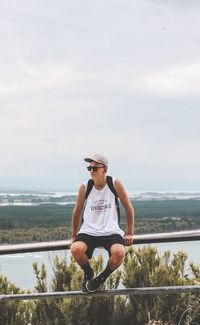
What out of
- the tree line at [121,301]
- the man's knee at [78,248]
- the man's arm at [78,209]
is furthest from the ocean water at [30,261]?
the man's knee at [78,248]

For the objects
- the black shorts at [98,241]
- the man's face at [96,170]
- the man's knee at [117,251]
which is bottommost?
the man's knee at [117,251]

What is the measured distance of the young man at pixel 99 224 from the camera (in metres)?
4.23

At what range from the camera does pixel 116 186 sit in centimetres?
440

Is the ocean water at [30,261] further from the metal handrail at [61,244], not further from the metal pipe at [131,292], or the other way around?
the metal pipe at [131,292]

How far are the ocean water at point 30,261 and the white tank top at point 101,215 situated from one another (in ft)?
3.01

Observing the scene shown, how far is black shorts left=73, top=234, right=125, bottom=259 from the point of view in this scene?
167 inches

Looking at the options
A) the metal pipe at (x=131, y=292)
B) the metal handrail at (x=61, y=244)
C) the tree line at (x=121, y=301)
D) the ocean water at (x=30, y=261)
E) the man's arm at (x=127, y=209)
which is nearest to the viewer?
the metal pipe at (x=131, y=292)

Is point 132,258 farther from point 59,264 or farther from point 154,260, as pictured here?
point 59,264

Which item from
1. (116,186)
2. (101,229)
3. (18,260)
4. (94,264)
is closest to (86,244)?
(101,229)

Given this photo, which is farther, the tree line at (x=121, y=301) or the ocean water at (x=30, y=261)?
the tree line at (x=121, y=301)

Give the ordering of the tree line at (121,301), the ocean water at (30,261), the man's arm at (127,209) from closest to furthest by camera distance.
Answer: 1. the man's arm at (127,209)
2. the ocean water at (30,261)
3. the tree line at (121,301)

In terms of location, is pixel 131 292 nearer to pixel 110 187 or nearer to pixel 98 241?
pixel 98 241

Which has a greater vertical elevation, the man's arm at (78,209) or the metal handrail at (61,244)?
the man's arm at (78,209)

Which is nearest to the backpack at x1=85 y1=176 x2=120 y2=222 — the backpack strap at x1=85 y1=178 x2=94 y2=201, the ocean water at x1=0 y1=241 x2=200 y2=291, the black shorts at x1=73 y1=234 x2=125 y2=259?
the backpack strap at x1=85 y1=178 x2=94 y2=201
